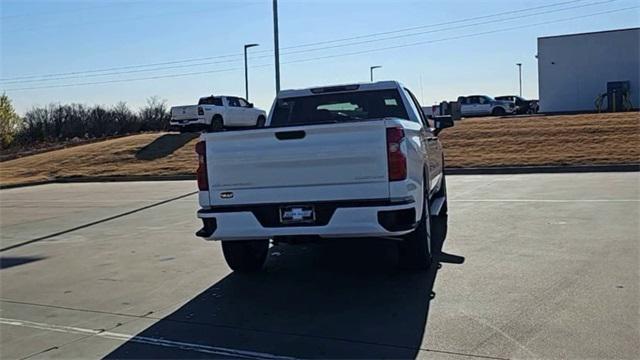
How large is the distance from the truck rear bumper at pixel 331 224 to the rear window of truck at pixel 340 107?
232 cm

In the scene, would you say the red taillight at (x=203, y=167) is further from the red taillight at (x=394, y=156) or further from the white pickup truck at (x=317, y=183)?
the red taillight at (x=394, y=156)

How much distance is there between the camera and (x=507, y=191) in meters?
14.5

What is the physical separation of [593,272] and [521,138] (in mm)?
19089

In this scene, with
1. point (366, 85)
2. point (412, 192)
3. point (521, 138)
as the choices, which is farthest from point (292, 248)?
point (521, 138)

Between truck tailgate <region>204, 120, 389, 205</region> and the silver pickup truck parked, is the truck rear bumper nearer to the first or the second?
truck tailgate <region>204, 120, 389, 205</region>

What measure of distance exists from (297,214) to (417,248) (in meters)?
1.43

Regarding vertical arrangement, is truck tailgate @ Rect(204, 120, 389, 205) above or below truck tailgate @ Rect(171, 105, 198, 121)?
below

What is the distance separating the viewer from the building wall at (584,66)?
3791 cm

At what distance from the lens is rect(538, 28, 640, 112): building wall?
3791 centimetres

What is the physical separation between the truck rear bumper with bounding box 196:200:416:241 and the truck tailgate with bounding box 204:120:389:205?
0.13 metres

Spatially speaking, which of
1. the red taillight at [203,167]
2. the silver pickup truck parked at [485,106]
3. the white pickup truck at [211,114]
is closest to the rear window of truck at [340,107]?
the red taillight at [203,167]

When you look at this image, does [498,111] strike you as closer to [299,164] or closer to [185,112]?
[185,112]

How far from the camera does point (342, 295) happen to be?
6480 mm

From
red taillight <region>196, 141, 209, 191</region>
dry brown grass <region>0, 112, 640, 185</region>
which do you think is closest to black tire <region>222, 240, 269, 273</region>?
red taillight <region>196, 141, 209, 191</region>
